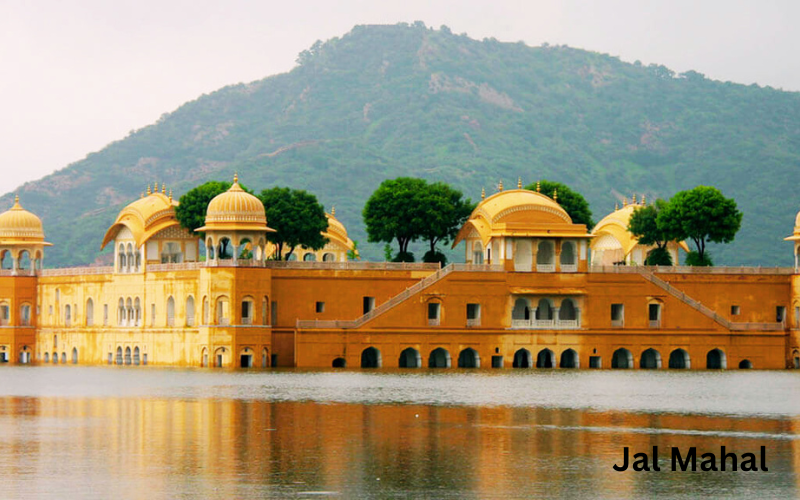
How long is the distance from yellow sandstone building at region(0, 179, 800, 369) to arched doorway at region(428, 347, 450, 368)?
42 mm

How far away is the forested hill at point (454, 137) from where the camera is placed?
135 metres

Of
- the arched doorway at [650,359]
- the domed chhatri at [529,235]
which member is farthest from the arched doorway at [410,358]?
the arched doorway at [650,359]

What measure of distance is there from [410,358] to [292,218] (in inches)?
425

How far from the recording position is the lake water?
2653 cm

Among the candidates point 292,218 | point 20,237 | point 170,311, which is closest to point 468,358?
point 292,218

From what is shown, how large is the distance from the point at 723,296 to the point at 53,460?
151 feet

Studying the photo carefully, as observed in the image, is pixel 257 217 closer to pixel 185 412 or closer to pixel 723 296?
pixel 723 296

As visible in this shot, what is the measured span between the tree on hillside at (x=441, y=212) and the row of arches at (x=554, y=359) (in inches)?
291

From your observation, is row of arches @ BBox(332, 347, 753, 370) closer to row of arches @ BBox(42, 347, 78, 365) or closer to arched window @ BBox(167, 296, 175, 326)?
arched window @ BBox(167, 296, 175, 326)

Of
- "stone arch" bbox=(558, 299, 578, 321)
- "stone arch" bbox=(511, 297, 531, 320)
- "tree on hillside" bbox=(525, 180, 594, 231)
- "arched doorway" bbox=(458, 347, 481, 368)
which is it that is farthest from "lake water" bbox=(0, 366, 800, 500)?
"tree on hillside" bbox=(525, 180, 594, 231)

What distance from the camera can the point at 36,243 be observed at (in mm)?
79438

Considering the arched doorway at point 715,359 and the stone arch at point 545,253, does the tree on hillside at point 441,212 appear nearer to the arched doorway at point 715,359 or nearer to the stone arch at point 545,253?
the stone arch at point 545,253

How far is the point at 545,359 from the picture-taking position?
226 ft

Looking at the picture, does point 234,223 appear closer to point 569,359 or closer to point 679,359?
point 569,359
